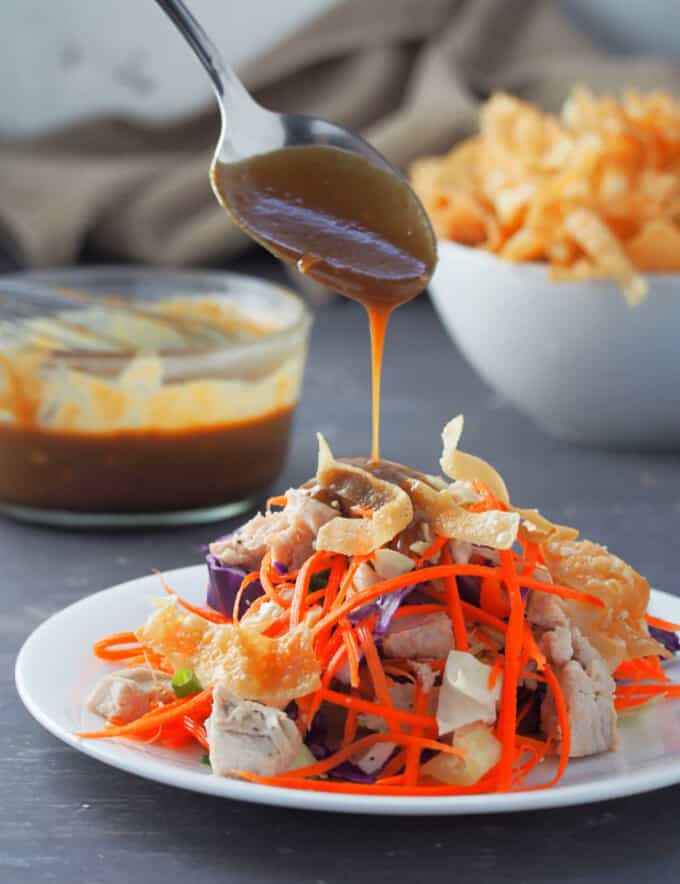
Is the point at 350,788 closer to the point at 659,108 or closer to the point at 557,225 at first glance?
the point at 557,225

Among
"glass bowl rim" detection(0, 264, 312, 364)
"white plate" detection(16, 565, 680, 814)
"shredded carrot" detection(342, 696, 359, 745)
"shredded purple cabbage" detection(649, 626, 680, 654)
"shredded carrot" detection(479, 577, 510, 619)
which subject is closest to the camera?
"white plate" detection(16, 565, 680, 814)

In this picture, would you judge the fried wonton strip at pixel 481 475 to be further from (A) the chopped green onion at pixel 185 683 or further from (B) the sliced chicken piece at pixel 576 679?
(A) the chopped green onion at pixel 185 683

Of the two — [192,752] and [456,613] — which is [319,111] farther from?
[192,752]

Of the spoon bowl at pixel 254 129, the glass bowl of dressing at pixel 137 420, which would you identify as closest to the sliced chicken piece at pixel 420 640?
the spoon bowl at pixel 254 129

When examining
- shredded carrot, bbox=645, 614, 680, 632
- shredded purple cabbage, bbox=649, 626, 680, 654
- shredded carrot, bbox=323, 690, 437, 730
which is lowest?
shredded purple cabbage, bbox=649, 626, 680, 654

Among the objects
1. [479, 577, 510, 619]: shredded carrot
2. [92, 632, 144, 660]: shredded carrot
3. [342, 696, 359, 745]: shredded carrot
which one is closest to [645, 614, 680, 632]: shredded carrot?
[479, 577, 510, 619]: shredded carrot

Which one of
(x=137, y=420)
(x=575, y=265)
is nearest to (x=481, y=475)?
(x=137, y=420)

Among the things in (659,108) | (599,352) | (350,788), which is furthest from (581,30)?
(350,788)

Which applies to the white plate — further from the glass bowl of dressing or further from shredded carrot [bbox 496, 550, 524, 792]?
the glass bowl of dressing
